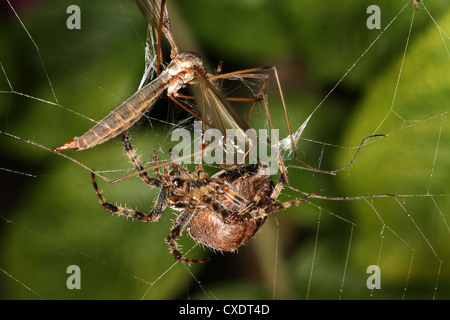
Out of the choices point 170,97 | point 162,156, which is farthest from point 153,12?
point 162,156

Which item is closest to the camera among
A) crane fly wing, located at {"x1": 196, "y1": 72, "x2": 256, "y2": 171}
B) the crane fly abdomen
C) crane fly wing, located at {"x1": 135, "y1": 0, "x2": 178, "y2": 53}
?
crane fly wing, located at {"x1": 196, "y1": 72, "x2": 256, "y2": 171}

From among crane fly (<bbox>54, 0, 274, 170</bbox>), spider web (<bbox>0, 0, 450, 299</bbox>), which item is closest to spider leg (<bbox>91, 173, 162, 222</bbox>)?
spider web (<bbox>0, 0, 450, 299</bbox>)

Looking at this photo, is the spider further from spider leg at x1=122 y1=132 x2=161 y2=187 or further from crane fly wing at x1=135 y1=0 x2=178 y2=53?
crane fly wing at x1=135 y1=0 x2=178 y2=53

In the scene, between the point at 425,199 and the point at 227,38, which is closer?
the point at 425,199

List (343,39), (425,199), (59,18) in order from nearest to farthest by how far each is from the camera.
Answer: (425,199)
(343,39)
(59,18)

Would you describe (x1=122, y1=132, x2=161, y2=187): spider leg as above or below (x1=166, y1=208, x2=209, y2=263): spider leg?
above

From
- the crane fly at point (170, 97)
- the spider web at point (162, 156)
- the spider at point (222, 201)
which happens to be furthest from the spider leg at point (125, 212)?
the crane fly at point (170, 97)

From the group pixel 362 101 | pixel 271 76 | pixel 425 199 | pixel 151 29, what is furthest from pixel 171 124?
pixel 425 199

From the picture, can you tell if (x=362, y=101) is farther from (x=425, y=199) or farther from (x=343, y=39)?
(x=425, y=199)
